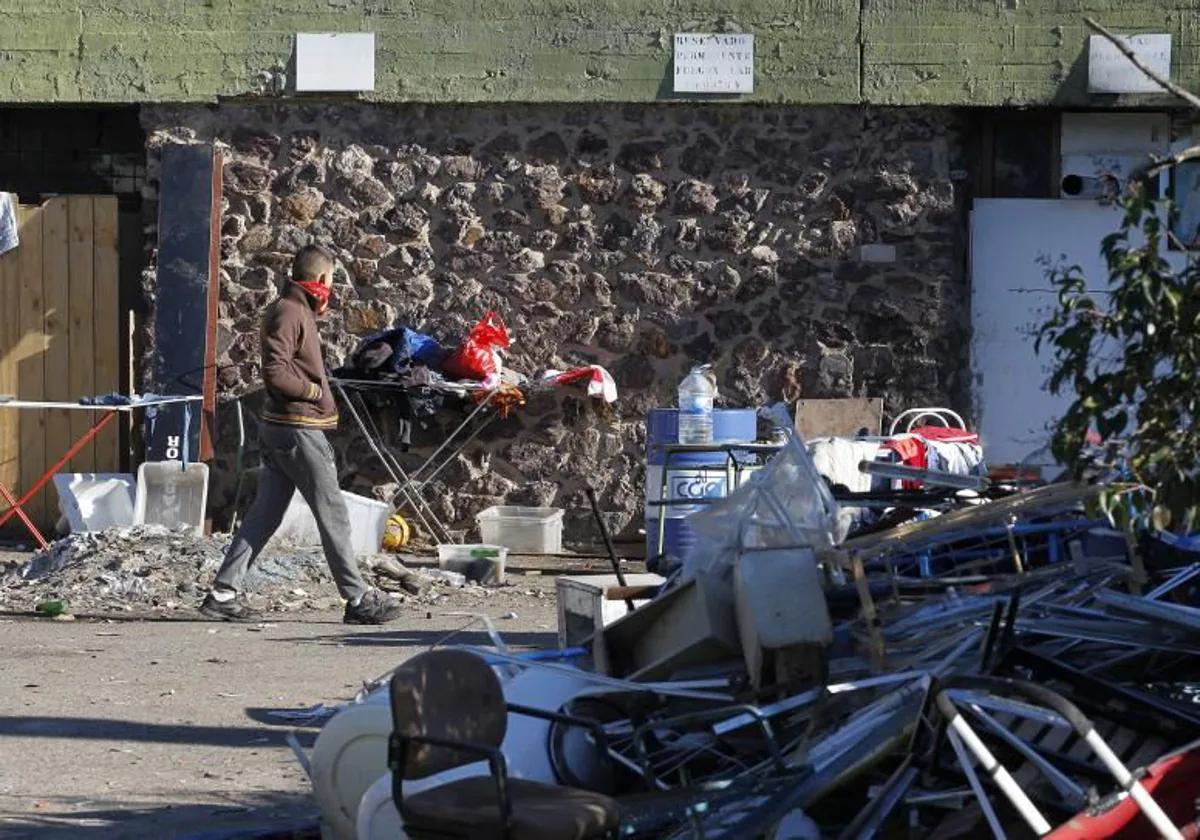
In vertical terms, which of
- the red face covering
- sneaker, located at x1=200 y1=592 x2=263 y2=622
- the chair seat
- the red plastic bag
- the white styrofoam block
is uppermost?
the white styrofoam block

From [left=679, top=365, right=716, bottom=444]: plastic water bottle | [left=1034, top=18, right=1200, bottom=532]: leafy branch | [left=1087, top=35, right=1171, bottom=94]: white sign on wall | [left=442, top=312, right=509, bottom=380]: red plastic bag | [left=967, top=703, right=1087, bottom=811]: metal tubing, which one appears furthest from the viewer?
[left=442, top=312, right=509, bottom=380]: red plastic bag

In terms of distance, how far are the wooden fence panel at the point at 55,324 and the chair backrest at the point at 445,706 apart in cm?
843

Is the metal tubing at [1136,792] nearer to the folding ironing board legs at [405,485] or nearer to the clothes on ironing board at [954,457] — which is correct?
the clothes on ironing board at [954,457]

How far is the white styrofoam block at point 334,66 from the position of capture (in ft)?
42.0

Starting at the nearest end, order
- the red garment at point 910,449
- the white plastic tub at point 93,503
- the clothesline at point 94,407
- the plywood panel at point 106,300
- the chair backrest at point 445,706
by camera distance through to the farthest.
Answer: the chair backrest at point 445,706
the red garment at point 910,449
the clothesline at point 94,407
the white plastic tub at point 93,503
the plywood panel at point 106,300

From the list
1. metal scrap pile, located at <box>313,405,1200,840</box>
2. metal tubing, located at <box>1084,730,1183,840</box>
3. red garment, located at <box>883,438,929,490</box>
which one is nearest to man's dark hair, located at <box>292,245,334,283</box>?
red garment, located at <box>883,438,929,490</box>

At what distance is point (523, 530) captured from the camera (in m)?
12.6

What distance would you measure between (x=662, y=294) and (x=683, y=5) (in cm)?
189

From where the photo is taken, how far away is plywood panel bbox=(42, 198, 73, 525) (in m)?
13.0

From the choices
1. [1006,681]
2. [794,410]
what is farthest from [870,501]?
[794,410]

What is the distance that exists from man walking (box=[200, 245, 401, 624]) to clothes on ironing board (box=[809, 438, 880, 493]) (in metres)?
2.36

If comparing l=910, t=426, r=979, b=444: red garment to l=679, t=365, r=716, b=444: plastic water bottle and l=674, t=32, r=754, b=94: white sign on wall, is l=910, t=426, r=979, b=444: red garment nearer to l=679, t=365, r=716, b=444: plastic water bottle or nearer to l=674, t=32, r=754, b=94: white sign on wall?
l=679, t=365, r=716, b=444: plastic water bottle

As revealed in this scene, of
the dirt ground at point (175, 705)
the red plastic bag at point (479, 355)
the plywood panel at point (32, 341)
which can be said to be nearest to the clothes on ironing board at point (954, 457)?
the dirt ground at point (175, 705)

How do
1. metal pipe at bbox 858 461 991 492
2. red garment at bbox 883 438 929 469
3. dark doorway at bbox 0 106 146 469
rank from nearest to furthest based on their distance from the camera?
metal pipe at bbox 858 461 991 492, red garment at bbox 883 438 929 469, dark doorway at bbox 0 106 146 469
